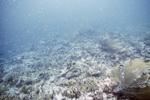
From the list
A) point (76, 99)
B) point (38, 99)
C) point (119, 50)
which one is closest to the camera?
point (76, 99)

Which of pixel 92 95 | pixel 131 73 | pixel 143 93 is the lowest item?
pixel 92 95

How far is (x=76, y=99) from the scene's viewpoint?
2.92 m

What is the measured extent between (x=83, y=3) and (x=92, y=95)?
19400cm

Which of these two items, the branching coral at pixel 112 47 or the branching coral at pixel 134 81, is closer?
the branching coral at pixel 134 81

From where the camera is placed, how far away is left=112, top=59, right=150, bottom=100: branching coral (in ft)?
6.78

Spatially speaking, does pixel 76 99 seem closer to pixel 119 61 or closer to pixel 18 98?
pixel 18 98

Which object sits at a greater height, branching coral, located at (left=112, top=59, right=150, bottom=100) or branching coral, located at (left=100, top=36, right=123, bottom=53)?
branching coral, located at (left=100, top=36, right=123, bottom=53)

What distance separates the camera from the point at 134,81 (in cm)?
254

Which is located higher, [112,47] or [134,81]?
[112,47]

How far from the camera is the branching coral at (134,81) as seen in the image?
207 centimetres

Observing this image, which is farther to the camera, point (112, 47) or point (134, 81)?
point (112, 47)

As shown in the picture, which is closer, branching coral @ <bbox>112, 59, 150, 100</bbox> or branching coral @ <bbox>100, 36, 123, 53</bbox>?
branching coral @ <bbox>112, 59, 150, 100</bbox>

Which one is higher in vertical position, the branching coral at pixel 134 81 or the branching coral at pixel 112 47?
the branching coral at pixel 112 47

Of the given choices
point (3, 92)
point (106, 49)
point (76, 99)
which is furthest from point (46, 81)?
point (106, 49)
